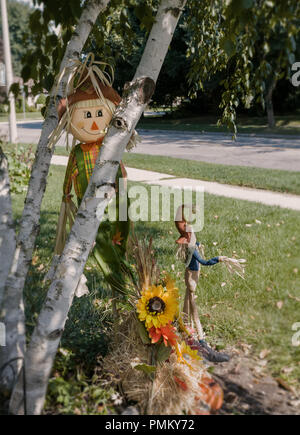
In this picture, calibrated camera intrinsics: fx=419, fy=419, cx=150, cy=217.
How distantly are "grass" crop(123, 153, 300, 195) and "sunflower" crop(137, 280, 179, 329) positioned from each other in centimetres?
573

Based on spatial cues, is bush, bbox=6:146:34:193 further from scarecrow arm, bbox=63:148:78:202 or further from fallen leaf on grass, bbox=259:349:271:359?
fallen leaf on grass, bbox=259:349:271:359

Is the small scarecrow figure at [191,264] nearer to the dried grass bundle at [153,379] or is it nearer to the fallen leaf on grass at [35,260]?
the dried grass bundle at [153,379]

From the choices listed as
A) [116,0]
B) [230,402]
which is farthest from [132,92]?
[230,402]

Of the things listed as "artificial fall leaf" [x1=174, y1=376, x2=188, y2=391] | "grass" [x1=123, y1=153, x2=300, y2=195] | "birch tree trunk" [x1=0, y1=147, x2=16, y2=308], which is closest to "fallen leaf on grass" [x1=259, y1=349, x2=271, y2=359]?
"artificial fall leaf" [x1=174, y1=376, x2=188, y2=391]

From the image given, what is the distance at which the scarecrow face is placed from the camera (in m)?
2.76

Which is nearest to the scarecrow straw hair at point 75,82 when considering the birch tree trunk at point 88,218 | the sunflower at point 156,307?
the birch tree trunk at point 88,218

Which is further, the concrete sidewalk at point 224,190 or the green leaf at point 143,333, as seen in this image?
the concrete sidewalk at point 224,190

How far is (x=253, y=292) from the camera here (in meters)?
3.77

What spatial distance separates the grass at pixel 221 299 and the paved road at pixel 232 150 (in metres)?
5.67

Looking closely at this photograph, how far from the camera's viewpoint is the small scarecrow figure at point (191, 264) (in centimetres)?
280

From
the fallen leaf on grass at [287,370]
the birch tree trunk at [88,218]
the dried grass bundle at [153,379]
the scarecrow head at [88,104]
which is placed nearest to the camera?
the birch tree trunk at [88,218]

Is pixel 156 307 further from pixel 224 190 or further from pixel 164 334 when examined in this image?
pixel 224 190

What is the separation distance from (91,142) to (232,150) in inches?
490
